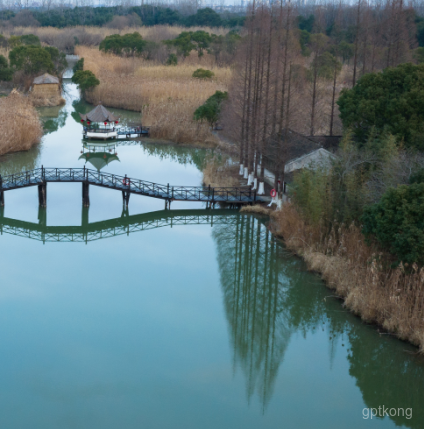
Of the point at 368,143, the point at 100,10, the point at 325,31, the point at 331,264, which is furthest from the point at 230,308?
the point at 100,10

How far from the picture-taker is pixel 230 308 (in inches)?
727

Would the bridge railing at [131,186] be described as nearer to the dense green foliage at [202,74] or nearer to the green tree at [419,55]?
the green tree at [419,55]

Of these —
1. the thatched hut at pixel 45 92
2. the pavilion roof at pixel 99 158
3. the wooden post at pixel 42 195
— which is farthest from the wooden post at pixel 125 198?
the thatched hut at pixel 45 92

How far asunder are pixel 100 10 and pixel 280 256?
129m

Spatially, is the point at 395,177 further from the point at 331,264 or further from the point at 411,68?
the point at 411,68

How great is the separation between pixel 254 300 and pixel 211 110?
24113mm

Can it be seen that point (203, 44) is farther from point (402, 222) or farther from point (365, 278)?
point (402, 222)

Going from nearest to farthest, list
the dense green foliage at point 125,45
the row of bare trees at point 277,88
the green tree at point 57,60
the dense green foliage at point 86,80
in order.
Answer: the row of bare trees at point 277,88 < the dense green foliage at point 86,80 < the green tree at point 57,60 < the dense green foliage at point 125,45

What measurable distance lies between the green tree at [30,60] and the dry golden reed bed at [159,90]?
5207 mm

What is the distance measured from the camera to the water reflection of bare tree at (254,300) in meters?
15.4

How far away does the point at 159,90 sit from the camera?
49.6 metres

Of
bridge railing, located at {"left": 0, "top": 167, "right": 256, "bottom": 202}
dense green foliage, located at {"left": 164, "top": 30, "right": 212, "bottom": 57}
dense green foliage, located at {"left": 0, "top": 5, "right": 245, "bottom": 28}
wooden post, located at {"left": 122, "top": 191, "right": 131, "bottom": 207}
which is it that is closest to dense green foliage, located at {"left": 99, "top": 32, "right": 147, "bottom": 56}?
dense green foliage, located at {"left": 164, "top": 30, "right": 212, "bottom": 57}

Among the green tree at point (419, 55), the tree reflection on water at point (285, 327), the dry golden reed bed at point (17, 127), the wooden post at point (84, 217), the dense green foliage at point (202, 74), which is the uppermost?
the green tree at point (419, 55)

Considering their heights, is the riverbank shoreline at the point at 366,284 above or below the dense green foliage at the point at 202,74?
A: below
